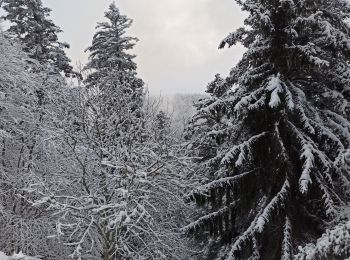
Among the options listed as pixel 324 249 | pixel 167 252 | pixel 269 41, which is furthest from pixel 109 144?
pixel 324 249

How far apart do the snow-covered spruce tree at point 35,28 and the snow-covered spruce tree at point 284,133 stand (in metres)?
14.1

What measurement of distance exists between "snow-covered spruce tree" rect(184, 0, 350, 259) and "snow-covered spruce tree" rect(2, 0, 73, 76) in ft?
46.1

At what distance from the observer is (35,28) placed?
23859 mm

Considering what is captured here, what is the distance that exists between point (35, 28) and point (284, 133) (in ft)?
55.7

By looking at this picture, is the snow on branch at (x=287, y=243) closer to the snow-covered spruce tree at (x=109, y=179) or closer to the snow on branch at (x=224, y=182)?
the snow on branch at (x=224, y=182)

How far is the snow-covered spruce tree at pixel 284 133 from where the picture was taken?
11.2m

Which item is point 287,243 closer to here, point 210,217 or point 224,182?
point 224,182

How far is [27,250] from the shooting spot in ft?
51.2

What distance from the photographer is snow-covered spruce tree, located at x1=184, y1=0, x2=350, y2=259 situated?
11219 millimetres

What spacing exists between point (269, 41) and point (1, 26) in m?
11.8

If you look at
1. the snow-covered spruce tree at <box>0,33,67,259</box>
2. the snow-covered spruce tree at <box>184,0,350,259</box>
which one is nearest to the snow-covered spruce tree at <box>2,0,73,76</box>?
the snow-covered spruce tree at <box>0,33,67,259</box>

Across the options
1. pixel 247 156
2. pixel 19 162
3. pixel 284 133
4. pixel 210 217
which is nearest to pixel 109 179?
pixel 210 217

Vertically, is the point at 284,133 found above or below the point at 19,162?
below

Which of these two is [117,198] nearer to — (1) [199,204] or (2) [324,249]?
(1) [199,204]
